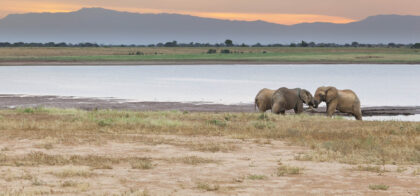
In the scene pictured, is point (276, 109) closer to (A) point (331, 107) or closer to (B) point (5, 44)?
(A) point (331, 107)

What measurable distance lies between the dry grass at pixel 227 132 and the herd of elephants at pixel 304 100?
271 cm

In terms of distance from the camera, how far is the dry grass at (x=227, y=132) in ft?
51.3

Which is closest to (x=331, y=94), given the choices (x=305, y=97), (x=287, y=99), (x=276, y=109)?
(x=305, y=97)

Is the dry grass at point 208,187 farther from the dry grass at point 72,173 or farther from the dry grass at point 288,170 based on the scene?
the dry grass at point 72,173

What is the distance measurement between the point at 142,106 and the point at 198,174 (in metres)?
23.3

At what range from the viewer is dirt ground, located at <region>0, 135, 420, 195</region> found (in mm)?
11656

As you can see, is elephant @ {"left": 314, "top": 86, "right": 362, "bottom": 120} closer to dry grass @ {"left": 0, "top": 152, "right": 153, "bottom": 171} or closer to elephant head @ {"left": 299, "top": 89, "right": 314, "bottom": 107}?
elephant head @ {"left": 299, "top": 89, "right": 314, "bottom": 107}

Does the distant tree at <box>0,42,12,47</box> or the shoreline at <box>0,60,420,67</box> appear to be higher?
the distant tree at <box>0,42,12,47</box>

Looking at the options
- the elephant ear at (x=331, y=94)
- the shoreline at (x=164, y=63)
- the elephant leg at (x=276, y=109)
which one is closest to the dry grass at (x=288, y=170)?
the elephant leg at (x=276, y=109)

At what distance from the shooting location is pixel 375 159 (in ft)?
49.9

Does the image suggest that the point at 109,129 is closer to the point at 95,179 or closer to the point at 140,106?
the point at 95,179

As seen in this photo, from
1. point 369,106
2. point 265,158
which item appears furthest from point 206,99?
point 265,158

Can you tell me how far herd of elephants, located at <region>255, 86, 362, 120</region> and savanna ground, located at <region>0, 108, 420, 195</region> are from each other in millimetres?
4146

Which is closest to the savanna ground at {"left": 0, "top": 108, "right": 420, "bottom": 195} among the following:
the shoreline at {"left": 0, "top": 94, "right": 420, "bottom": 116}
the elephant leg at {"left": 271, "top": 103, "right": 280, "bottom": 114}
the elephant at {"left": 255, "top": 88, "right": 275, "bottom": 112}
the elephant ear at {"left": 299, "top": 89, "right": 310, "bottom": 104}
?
the elephant leg at {"left": 271, "top": 103, "right": 280, "bottom": 114}
